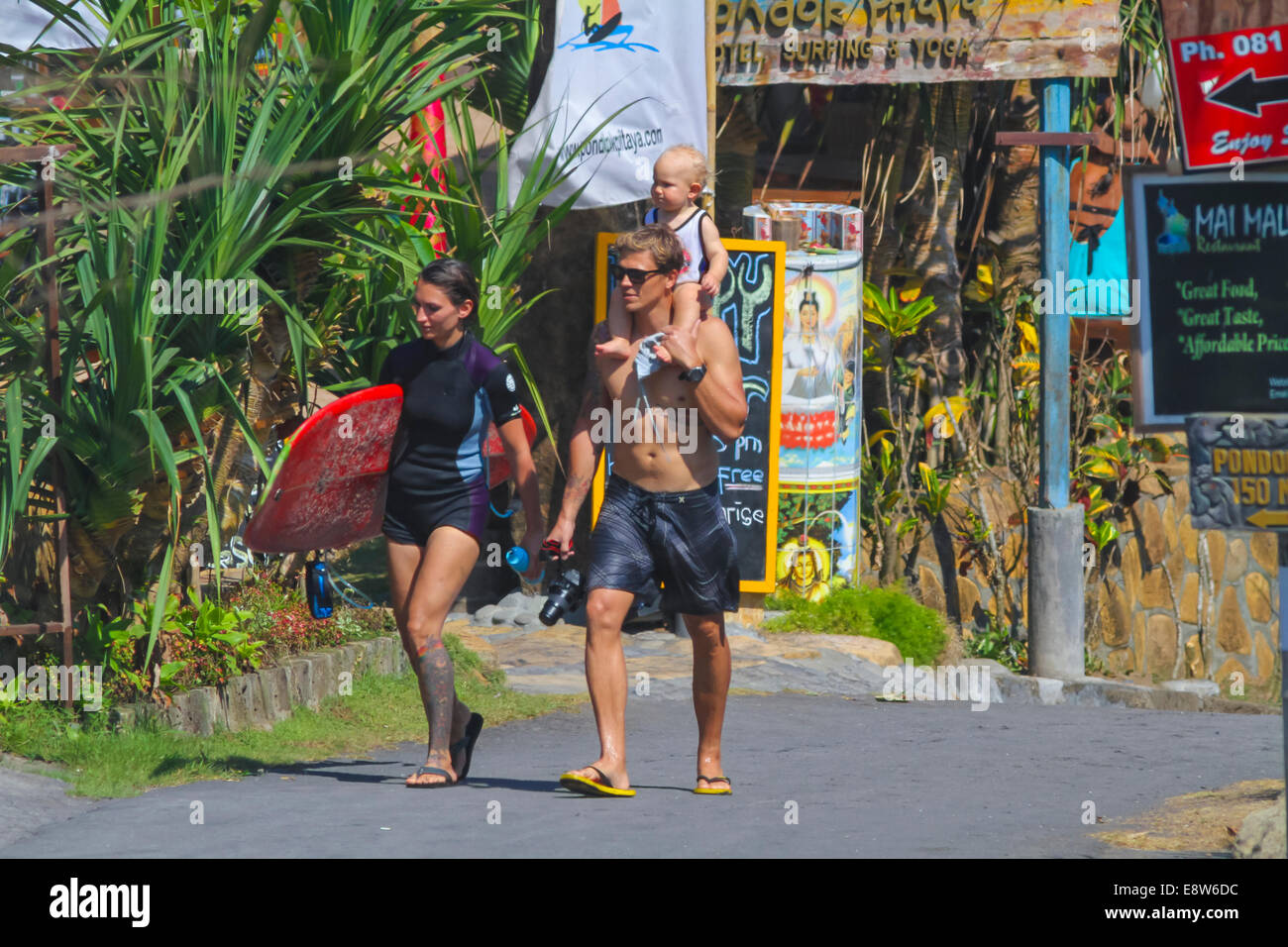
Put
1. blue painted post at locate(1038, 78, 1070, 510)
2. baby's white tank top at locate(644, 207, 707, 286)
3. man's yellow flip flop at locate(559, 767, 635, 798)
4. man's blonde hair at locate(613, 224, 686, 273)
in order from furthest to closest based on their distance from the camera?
blue painted post at locate(1038, 78, 1070, 510) < baby's white tank top at locate(644, 207, 707, 286) < man's blonde hair at locate(613, 224, 686, 273) < man's yellow flip flop at locate(559, 767, 635, 798)

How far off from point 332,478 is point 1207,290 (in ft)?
10.3

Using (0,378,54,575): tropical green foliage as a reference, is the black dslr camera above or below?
below

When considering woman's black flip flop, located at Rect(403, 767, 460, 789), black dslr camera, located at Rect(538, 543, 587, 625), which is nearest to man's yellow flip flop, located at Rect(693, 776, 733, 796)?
black dslr camera, located at Rect(538, 543, 587, 625)

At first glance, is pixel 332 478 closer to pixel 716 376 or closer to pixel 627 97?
pixel 716 376

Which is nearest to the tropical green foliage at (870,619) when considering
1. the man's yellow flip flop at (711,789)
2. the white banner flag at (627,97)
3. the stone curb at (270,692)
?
the white banner flag at (627,97)

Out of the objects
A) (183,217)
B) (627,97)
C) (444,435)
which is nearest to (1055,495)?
(627,97)

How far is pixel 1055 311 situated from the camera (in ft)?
35.1

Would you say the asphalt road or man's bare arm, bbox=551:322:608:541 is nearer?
the asphalt road

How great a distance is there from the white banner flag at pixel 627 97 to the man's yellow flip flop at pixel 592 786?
187 inches

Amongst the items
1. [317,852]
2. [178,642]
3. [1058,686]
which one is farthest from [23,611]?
[1058,686]

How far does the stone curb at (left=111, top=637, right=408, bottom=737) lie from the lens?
7098 mm

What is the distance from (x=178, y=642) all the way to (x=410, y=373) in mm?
1880

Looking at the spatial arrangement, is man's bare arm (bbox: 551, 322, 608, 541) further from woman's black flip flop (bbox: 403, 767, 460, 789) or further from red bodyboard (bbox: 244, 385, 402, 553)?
woman's black flip flop (bbox: 403, 767, 460, 789)

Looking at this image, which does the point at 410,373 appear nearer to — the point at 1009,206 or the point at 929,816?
the point at 929,816
